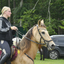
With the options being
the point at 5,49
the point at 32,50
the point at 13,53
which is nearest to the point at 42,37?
the point at 32,50

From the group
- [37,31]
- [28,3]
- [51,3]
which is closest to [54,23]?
[51,3]

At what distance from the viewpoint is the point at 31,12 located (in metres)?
21.8

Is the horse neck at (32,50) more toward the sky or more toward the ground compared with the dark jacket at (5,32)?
more toward the ground

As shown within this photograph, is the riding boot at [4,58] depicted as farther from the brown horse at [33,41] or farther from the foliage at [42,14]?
the foliage at [42,14]

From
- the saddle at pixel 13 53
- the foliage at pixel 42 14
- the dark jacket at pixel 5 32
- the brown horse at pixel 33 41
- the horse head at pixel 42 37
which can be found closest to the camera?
the dark jacket at pixel 5 32

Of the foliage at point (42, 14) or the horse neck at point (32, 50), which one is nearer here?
the horse neck at point (32, 50)

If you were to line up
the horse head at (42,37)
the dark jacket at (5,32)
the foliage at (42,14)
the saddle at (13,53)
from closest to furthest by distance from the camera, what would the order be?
the dark jacket at (5,32)
the saddle at (13,53)
the horse head at (42,37)
the foliage at (42,14)

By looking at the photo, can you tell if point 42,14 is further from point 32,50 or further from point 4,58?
point 4,58

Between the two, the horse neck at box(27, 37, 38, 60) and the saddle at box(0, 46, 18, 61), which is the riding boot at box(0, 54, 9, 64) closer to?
the saddle at box(0, 46, 18, 61)

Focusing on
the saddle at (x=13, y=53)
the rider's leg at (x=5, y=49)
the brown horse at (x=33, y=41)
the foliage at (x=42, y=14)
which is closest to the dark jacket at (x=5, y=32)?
the rider's leg at (x=5, y=49)

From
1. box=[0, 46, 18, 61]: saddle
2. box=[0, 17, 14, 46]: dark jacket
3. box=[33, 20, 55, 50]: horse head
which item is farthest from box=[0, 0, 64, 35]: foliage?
box=[0, 17, 14, 46]: dark jacket

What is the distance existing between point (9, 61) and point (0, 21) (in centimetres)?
112

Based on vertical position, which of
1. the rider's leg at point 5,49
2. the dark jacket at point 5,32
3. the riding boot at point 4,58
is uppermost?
the dark jacket at point 5,32

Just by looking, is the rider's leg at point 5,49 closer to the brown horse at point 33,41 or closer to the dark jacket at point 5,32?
the dark jacket at point 5,32
